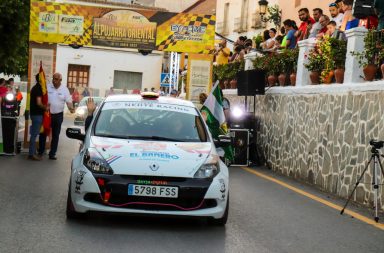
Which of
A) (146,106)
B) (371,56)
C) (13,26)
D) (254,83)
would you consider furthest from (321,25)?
(13,26)

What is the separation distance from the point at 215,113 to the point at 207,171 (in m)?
8.30

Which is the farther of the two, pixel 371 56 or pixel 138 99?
pixel 371 56

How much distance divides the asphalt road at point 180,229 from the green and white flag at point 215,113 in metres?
4.79

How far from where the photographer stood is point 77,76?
2106 inches

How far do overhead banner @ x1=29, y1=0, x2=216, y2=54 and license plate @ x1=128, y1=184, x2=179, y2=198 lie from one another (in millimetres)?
11458

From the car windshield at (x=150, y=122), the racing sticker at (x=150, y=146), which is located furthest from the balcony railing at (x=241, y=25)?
the racing sticker at (x=150, y=146)

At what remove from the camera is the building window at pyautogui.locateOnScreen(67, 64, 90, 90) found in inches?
2089

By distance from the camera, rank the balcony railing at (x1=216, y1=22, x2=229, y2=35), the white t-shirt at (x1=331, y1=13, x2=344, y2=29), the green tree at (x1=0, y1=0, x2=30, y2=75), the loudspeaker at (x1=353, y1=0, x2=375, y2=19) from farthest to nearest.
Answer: the balcony railing at (x1=216, y1=22, x2=229, y2=35), the green tree at (x1=0, y1=0, x2=30, y2=75), the white t-shirt at (x1=331, y1=13, x2=344, y2=29), the loudspeaker at (x1=353, y1=0, x2=375, y2=19)

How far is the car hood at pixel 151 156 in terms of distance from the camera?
312 inches

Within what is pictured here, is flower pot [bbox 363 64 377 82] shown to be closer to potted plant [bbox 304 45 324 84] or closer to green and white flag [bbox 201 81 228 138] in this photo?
potted plant [bbox 304 45 324 84]

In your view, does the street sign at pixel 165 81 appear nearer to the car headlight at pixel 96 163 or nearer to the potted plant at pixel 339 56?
the potted plant at pixel 339 56

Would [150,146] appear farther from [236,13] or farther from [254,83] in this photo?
[236,13]

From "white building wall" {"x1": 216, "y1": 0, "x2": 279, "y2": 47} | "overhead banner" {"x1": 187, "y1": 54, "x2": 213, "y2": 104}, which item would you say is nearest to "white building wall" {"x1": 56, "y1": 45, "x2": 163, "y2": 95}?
"white building wall" {"x1": 216, "y1": 0, "x2": 279, "y2": 47}

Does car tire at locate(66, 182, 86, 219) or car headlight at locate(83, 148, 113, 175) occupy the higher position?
car headlight at locate(83, 148, 113, 175)
